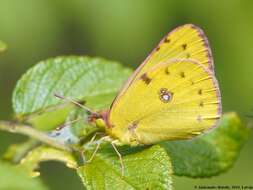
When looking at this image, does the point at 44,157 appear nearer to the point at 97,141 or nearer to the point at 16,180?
the point at 97,141

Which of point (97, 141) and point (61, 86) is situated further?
point (61, 86)

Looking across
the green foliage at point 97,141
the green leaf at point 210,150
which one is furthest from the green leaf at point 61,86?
the green leaf at point 210,150

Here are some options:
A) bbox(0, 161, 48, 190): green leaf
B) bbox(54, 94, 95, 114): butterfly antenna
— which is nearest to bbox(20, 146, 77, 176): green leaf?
bbox(54, 94, 95, 114): butterfly antenna

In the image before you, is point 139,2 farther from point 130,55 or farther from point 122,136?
point 122,136

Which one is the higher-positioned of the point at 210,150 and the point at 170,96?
the point at 170,96

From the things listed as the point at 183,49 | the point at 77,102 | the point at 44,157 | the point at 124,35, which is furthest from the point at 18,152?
the point at 124,35

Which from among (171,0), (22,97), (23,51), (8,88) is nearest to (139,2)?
(171,0)

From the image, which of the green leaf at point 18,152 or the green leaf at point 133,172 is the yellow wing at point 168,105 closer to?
the green leaf at point 133,172

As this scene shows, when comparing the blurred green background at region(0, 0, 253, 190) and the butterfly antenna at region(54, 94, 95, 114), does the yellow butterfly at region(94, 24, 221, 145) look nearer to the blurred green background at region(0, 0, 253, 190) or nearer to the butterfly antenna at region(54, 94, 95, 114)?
the butterfly antenna at region(54, 94, 95, 114)
